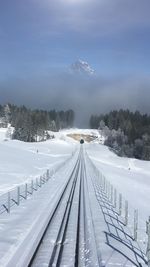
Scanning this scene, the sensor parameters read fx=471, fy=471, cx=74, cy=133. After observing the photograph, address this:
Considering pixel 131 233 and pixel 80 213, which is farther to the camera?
pixel 80 213

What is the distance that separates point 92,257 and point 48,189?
28895mm

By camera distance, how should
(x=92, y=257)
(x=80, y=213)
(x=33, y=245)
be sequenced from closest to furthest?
(x=92, y=257)
(x=33, y=245)
(x=80, y=213)

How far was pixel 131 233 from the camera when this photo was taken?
2812cm

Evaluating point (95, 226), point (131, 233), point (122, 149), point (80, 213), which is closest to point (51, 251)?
point (95, 226)

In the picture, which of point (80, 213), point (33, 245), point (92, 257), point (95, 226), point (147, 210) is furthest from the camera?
point (147, 210)

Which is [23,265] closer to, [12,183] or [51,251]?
[51,251]

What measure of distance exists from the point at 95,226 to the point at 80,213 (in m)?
5.45

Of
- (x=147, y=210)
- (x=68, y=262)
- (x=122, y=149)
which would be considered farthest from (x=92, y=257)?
(x=122, y=149)

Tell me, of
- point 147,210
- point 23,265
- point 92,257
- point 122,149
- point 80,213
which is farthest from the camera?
point 122,149

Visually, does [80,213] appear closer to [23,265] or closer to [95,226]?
[95,226]

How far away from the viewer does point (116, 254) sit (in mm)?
19969

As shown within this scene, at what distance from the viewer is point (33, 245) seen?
69.0ft

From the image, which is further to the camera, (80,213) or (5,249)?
(80,213)

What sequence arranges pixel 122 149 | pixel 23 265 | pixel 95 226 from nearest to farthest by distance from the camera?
pixel 23 265 → pixel 95 226 → pixel 122 149
